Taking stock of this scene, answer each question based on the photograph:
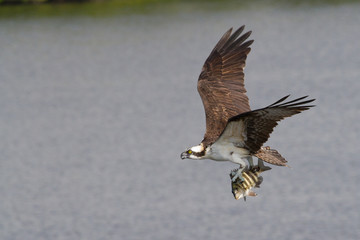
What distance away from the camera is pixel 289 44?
1272 inches

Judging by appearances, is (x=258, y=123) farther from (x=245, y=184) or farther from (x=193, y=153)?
(x=193, y=153)

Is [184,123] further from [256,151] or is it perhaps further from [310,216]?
[256,151]

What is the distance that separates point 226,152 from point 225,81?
5.83 ft

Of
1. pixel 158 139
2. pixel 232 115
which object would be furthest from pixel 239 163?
pixel 158 139

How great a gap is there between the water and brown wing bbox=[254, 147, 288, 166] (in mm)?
8550

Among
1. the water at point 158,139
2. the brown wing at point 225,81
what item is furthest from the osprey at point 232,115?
the water at point 158,139

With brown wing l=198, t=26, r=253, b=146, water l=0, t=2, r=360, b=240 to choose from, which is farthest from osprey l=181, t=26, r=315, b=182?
water l=0, t=2, r=360, b=240

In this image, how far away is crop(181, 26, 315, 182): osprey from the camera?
6734mm

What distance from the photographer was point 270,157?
7.15 m

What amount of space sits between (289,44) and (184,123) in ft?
40.1

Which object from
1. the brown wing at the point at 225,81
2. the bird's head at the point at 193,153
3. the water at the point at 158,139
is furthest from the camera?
the water at the point at 158,139

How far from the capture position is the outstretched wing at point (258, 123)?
6.50 metres

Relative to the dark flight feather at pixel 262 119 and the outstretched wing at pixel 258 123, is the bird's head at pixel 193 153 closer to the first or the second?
the outstretched wing at pixel 258 123

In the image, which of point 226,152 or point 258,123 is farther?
point 226,152
